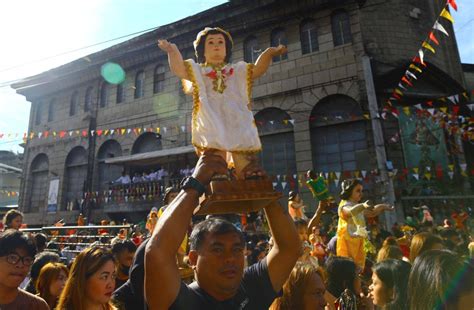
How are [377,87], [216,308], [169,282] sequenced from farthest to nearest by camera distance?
[377,87], [216,308], [169,282]

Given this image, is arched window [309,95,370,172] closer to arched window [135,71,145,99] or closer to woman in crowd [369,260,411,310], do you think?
arched window [135,71,145,99]

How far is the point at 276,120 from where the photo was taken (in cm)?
1359

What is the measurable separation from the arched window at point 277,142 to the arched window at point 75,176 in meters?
10.5

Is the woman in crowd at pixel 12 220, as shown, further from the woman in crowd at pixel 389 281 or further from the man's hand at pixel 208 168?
the woman in crowd at pixel 389 281

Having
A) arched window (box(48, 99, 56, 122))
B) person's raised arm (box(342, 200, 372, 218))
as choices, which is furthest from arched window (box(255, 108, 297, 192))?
arched window (box(48, 99, 56, 122))

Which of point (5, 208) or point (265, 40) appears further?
point (5, 208)

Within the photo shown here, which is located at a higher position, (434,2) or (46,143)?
(434,2)

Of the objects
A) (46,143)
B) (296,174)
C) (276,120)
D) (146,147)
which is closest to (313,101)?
(276,120)

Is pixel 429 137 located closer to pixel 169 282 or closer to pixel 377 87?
pixel 377 87

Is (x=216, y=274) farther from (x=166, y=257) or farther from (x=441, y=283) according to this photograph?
(x=441, y=283)

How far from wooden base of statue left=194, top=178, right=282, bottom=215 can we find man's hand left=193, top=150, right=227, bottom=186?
Result: 17 cm

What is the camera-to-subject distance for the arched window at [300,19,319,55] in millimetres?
13430

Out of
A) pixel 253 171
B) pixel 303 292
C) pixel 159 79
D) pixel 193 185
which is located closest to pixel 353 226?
pixel 303 292

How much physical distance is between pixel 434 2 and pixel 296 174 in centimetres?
1192
